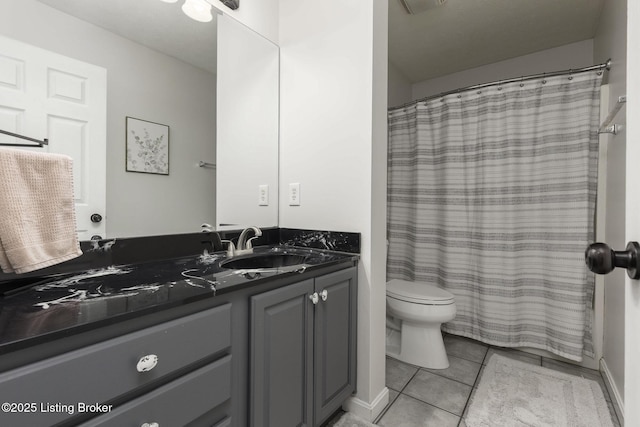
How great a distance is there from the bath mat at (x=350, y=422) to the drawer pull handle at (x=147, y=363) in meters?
0.99

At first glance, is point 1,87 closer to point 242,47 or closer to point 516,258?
point 242,47

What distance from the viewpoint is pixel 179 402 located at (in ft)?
2.43

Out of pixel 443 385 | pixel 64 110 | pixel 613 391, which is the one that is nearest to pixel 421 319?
pixel 443 385

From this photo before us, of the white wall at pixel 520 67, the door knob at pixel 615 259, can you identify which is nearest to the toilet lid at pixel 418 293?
the door knob at pixel 615 259

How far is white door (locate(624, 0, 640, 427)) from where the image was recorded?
16.6 inches

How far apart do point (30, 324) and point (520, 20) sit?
3.16 meters

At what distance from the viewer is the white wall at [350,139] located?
1418 millimetres

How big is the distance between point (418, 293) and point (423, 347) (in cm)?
36

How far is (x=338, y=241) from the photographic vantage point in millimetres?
1506

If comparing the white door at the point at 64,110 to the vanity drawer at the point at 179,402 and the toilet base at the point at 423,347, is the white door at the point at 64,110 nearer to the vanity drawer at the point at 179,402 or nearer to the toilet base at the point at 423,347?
the vanity drawer at the point at 179,402

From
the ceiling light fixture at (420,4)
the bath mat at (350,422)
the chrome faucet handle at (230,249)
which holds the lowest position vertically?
the bath mat at (350,422)

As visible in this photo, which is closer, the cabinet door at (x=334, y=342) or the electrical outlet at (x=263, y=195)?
the cabinet door at (x=334, y=342)

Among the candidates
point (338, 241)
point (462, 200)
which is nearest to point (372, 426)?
point (338, 241)

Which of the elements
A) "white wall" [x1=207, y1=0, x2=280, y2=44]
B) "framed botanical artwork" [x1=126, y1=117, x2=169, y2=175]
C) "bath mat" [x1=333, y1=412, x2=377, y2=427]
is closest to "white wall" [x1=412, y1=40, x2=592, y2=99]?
"white wall" [x1=207, y1=0, x2=280, y2=44]
